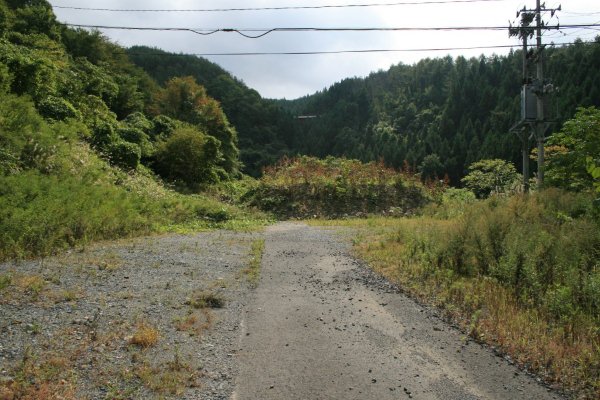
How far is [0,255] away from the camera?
7887 mm

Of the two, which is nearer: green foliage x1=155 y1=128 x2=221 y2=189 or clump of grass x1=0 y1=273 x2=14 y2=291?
clump of grass x1=0 y1=273 x2=14 y2=291

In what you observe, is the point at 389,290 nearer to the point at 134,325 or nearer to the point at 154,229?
the point at 134,325

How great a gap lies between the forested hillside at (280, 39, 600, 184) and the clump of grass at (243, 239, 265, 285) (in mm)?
30203

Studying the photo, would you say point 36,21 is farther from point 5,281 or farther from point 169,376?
point 169,376

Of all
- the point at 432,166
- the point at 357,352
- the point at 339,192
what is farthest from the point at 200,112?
the point at 432,166

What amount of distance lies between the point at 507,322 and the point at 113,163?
1864 centimetres

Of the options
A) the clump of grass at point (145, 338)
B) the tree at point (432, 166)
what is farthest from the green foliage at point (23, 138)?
the tree at point (432, 166)

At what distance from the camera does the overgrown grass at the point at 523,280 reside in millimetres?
4461

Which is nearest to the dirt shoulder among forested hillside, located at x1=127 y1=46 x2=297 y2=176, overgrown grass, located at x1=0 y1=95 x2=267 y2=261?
overgrown grass, located at x1=0 y1=95 x2=267 y2=261

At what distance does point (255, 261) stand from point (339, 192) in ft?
39.7

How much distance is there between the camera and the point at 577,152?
11.4 meters

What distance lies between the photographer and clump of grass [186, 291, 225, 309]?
240 inches

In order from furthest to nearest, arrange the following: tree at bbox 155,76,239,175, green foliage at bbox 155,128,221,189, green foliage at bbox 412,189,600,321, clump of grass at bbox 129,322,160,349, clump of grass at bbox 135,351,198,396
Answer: tree at bbox 155,76,239,175 < green foliage at bbox 155,128,221,189 < green foliage at bbox 412,189,600,321 < clump of grass at bbox 129,322,160,349 < clump of grass at bbox 135,351,198,396

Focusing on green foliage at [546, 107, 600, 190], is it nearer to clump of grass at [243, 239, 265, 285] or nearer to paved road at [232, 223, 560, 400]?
paved road at [232, 223, 560, 400]
